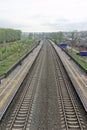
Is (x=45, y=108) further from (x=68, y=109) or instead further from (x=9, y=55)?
(x=9, y=55)

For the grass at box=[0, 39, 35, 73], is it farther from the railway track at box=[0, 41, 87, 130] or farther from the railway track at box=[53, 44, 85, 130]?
the railway track at box=[53, 44, 85, 130]

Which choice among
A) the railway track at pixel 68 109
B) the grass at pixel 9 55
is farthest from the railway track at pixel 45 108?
the grass at pixel 9 55

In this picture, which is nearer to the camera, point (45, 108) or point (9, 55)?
point (45, 108)

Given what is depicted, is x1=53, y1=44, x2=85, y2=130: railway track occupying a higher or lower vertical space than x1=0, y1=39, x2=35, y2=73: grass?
higher

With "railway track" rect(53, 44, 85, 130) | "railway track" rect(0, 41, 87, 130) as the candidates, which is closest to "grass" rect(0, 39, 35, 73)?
"railway track" rect(0, 41, 87, 130)

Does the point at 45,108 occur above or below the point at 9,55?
above

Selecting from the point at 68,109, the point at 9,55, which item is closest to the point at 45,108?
the point at 68,109

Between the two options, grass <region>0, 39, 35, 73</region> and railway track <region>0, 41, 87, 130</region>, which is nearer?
railway track <region>0, 41, 87, 130</region>

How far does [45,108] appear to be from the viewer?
62.7 ft

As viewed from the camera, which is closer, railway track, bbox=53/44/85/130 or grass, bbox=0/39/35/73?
railway track, bbox=53/44/85/130

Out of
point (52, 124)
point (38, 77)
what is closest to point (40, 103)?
point (52, 124)

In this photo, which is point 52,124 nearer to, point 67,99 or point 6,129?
point 6,129

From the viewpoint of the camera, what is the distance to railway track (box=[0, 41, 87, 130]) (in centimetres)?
1576

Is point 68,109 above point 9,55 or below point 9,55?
above
